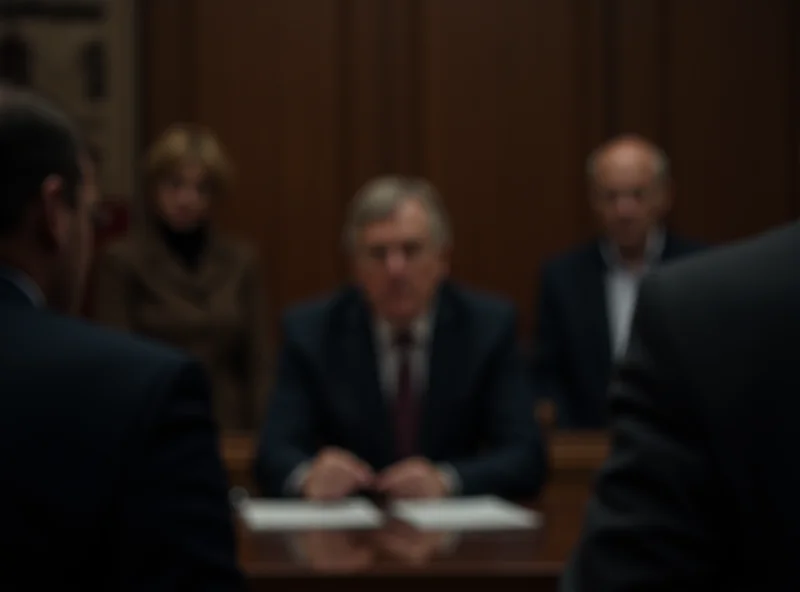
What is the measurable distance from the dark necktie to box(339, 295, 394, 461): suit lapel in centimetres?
4

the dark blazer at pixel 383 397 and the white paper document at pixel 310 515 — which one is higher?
the dark blazer at pixel 383 397

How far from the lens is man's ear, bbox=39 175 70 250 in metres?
1.86

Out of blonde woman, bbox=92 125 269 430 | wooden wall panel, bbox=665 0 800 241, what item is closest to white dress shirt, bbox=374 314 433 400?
blonde woman, bbox=92 125 269 430

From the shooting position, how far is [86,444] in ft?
5.70

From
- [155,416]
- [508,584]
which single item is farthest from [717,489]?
[508,584]

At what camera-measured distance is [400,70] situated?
293 inches

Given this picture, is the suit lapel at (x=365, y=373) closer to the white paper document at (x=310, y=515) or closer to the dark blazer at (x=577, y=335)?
the white paper document at (x=310, y=515)

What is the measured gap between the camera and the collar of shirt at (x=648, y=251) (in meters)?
5.63

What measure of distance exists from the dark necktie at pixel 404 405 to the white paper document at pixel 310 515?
1.21ft

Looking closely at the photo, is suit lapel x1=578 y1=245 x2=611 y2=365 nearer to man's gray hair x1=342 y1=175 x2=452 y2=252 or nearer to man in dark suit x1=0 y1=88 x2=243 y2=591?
man's gray hair x1=342 y1=175 x2=452 y2=252

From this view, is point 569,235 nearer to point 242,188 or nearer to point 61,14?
point 242,188

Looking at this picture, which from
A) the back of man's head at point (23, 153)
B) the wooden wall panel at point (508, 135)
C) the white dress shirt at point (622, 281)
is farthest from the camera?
the wooden wall panel at point (508, 135)

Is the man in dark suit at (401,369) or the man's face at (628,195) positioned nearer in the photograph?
the man in dark suit at (401,369)

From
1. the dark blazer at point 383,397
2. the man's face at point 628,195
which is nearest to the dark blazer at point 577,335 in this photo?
the man's face at point 628,195
